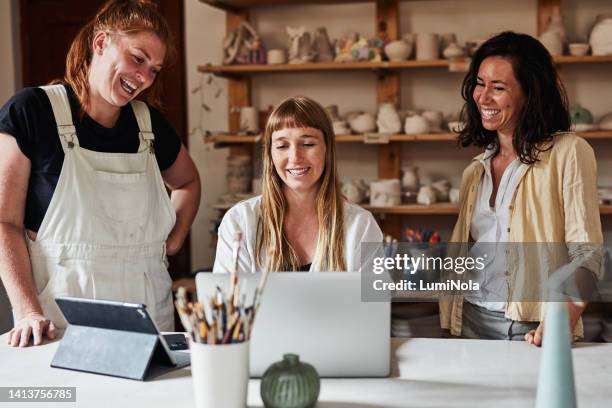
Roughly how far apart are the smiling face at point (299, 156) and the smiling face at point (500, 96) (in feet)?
1.47

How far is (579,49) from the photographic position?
3324 millimetres

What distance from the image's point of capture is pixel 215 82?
3910 mm

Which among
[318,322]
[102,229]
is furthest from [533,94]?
[102,229]

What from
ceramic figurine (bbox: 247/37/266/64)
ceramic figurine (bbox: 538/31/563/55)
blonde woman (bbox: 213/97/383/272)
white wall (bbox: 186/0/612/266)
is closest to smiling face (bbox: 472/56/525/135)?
blonde woman (bbox: 213/97/383/272)

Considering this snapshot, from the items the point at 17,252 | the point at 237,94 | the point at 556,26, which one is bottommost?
the point at 17,252

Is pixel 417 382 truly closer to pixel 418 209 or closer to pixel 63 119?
pixel 63 119

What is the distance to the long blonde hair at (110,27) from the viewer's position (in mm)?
1882

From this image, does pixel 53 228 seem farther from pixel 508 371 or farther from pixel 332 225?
pixel 508 371

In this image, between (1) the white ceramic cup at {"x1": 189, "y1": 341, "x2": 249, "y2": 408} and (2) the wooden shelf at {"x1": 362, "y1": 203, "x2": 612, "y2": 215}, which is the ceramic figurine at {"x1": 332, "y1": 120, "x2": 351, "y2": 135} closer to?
(2) the wooden shelf at {"x1": 362, "y1": 203, "x2": 612, "y2": 215}

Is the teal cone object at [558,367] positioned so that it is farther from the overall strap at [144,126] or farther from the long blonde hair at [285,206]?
the overall strap at [144,126]

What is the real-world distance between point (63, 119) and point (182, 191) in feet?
1.54

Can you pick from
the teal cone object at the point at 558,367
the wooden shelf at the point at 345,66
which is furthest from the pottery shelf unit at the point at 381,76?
the teal cone object at the point at 558,367

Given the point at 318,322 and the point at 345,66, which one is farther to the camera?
the point at 345,66

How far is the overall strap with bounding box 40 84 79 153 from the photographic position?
1.86 metres
